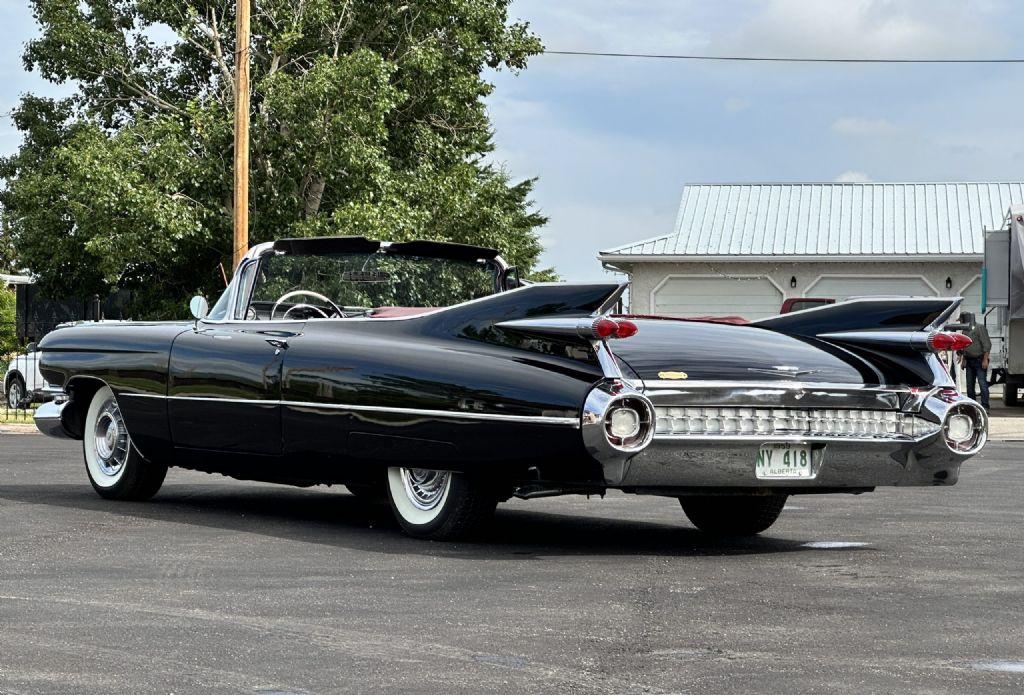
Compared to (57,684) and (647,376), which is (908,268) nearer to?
(647,376)

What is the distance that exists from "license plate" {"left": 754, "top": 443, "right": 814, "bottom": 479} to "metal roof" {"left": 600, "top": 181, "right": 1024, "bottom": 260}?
89.6 feet

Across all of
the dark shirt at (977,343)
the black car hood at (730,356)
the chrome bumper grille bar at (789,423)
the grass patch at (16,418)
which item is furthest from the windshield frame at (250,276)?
the dark shirt at (977,343)

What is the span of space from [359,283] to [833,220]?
2767 cm

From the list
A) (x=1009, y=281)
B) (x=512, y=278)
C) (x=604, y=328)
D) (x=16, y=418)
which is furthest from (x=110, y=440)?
(x=1009, y=281)

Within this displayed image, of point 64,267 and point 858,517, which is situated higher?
point 64,267

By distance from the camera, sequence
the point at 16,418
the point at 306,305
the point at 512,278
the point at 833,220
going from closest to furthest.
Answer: the point at 306,305, the point at 512,278, the point at 16,418, the point at 833,220

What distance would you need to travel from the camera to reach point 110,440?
10039 millimetres

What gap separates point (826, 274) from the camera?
3481 centimetres

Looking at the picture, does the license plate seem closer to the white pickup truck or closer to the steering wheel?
the steering wheel

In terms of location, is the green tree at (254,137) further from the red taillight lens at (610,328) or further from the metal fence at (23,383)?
the red taillight lens at (610,328)

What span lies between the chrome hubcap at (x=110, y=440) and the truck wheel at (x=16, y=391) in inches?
724

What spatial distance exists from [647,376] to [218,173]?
22.9 m

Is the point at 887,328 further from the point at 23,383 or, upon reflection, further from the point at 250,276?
the point at 23,383

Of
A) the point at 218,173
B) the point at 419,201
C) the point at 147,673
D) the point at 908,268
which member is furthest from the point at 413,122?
the point at 147,673
